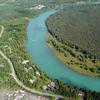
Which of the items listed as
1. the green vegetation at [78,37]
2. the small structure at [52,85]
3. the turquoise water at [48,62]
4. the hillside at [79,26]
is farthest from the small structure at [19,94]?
the hillside at [79,26]

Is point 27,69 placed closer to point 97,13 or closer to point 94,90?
point 94,90

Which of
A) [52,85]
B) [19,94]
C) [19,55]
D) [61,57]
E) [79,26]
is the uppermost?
[52,85]

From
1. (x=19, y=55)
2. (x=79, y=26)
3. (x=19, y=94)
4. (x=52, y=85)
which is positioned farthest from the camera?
(x=79, y=26)

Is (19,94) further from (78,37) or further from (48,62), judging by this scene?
(78,37)

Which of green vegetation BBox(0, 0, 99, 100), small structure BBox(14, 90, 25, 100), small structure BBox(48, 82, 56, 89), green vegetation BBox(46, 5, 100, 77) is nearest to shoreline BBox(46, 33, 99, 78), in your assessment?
green vegetation BBox(46, 5, 100, 77)

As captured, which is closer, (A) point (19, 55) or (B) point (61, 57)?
(B) point (61, 57)

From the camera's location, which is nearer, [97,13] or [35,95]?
[35,95]

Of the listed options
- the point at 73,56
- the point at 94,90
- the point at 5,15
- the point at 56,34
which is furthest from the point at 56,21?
the point at 94,90

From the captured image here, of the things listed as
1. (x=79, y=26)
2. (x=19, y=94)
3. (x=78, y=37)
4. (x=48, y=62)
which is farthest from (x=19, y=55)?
(x=79, y=26)
